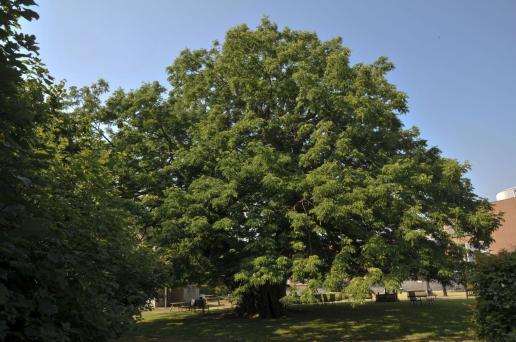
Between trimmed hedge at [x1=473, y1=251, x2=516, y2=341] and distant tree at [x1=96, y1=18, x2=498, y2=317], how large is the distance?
6.34 metres

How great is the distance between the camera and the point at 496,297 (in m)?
7.62

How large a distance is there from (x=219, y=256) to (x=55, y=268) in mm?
15298

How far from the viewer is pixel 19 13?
3.77 m

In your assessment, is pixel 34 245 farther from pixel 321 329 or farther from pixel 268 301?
pixel 268 301

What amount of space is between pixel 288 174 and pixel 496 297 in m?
9.81

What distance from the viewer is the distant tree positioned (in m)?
15.5

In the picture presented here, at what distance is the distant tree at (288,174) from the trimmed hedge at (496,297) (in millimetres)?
6337

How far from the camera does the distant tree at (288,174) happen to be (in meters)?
15.5

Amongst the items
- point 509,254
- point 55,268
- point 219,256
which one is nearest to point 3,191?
point 55,268

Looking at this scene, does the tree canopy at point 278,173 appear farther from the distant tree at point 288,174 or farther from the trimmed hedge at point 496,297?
the trimmed hedge at point 496,297

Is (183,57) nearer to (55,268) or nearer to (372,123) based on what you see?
(372,123)

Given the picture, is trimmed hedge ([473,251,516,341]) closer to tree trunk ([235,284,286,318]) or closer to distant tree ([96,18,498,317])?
distant tree ([96,18,498,317])

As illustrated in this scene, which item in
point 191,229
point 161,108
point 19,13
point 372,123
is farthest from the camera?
point 161,108

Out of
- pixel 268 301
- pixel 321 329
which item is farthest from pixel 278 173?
pixel 268 301
